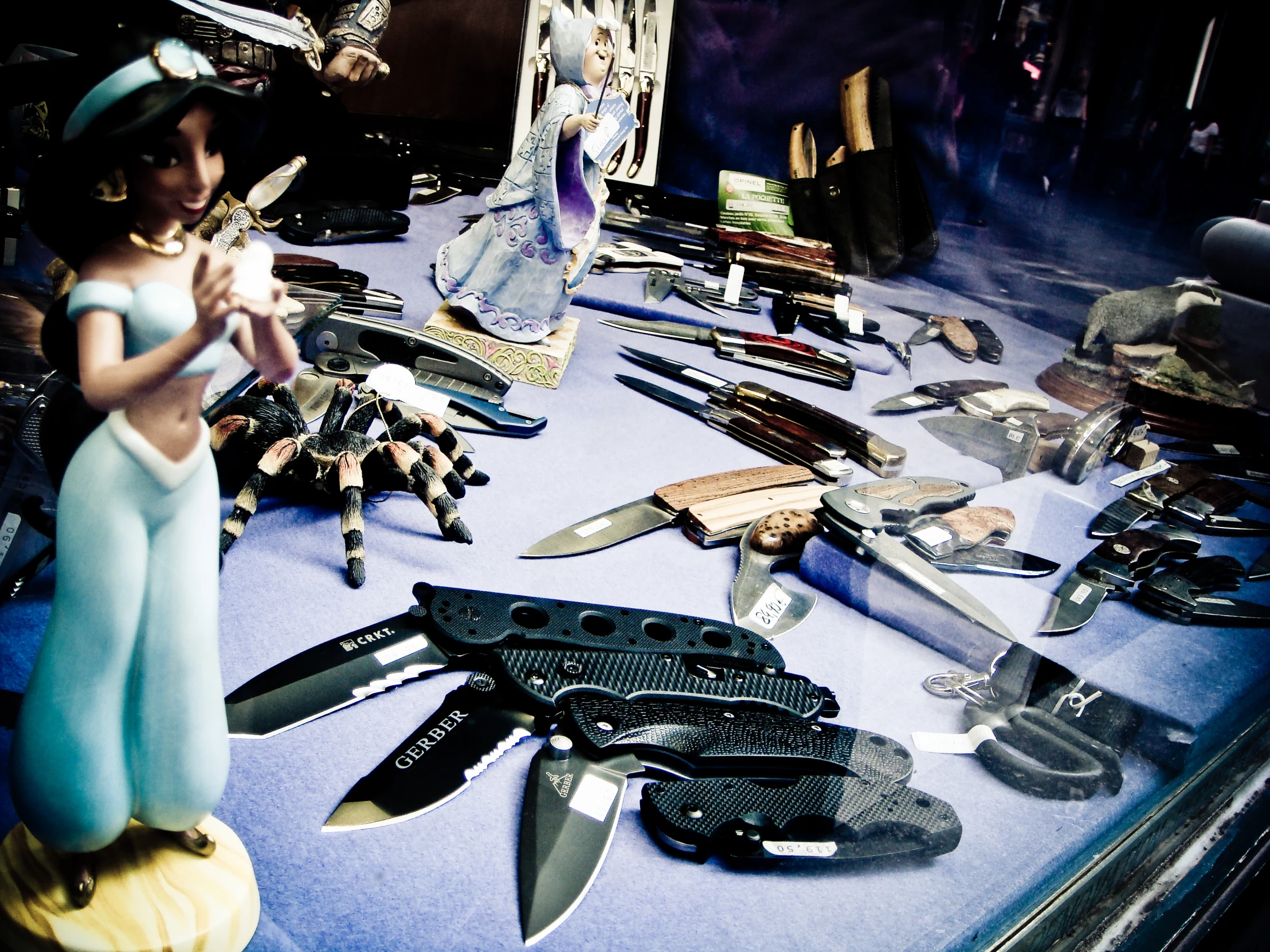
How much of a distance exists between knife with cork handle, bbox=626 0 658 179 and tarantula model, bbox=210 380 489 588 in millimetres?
1679

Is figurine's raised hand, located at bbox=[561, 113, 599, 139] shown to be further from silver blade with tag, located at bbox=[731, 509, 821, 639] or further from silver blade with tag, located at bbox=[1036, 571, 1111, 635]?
silver blade with tag, located at bbox=[1036, 571, 1111, 635]

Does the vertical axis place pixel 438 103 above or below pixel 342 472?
above

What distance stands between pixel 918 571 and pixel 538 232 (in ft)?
3.42

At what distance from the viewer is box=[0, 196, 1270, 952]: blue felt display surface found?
0.74m

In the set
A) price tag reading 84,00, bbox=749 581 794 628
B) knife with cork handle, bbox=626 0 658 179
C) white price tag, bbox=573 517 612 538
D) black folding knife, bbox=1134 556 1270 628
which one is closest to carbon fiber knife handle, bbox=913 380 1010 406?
black folding knife, bbox=1134 556 1270 628

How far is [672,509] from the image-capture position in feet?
4.89

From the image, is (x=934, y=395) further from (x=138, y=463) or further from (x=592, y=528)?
(x=138, y=463)

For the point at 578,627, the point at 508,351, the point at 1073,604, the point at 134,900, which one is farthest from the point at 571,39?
the point at 134,900

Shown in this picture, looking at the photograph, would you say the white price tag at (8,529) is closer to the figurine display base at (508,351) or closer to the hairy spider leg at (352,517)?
the hairy spider leg at (352,517)

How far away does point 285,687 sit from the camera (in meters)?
0.85

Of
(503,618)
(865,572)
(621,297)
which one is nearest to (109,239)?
(503,618)

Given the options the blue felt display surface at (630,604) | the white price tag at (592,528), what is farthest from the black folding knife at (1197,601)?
the white price tag at (592,528)

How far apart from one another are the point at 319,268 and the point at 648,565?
85 cm

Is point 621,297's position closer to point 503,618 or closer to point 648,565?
point 648,565
